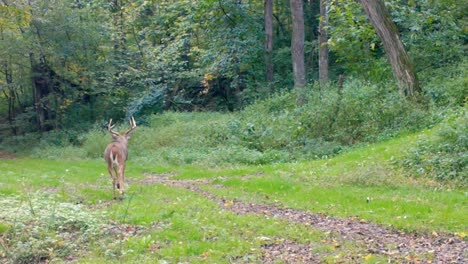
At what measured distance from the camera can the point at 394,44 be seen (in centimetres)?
1900

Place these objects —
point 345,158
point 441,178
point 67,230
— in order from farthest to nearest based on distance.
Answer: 1. point 345,158
2. point 441,178
3. point 67,230

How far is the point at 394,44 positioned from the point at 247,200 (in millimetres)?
9119

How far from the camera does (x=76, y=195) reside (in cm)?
1308

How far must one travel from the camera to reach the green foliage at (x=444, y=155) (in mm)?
12539

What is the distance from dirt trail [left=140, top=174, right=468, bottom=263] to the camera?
26.0 ft

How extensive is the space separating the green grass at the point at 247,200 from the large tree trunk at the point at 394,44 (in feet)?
9.81

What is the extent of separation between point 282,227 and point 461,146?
5.65 metres

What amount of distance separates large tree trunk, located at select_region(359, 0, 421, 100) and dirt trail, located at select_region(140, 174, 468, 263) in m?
9.42

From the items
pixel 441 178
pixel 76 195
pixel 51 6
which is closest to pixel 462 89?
pixel 441 178

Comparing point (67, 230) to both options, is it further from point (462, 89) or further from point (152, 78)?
point (152, 78)

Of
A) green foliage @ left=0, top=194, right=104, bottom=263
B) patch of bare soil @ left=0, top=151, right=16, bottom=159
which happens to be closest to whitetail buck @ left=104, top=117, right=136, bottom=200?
green foliage @ left=0, top=194, right=104, bottom=263

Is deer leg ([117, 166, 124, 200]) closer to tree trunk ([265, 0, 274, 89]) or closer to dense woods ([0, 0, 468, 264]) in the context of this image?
dense woods ([0, 0, 468, 264])

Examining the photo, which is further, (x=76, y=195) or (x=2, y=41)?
(x=2, y=41)

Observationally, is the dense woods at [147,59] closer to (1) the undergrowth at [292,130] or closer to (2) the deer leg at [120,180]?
(1) the undergrowth at [292,130]
